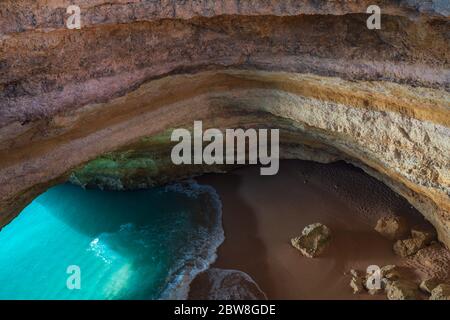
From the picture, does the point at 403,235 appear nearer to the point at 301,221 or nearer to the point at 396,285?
the point at 396,285

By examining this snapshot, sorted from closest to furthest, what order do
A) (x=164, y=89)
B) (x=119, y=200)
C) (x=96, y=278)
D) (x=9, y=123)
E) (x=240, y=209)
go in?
(x=9, y=123) < (x=164, y=89) < (x=96, y=278) < (x=240, y=209) < (x=119, y=200)

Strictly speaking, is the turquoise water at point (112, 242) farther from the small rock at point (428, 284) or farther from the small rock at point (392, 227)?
the small rock at point (428, 284)

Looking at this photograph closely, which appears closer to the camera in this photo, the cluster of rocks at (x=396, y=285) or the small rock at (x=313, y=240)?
the cluster of rocks at (x=396, y=285)

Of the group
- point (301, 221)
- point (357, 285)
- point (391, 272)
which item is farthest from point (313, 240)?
point (391, 272)

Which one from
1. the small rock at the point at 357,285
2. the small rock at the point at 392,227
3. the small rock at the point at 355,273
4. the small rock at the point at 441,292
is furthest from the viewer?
the small rock at the point at 392,227

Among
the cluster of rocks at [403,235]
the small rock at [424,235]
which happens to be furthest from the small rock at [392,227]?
the small rock at [424,235]
